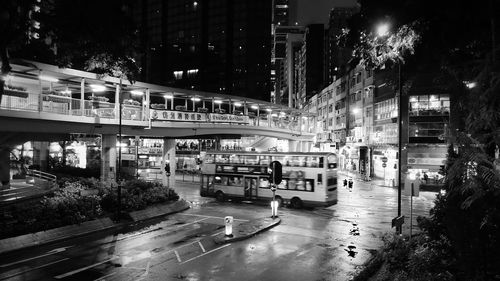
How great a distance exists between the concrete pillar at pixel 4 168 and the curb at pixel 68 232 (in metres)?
6.79

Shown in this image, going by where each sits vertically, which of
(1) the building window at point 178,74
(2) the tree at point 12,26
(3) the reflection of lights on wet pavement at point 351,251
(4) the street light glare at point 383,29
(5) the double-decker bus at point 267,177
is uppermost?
(1) the building window at point 178,74

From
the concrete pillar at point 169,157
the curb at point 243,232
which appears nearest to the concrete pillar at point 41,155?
the concrete pillar at point 169,157

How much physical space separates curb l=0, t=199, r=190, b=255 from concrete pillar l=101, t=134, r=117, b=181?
726 cm

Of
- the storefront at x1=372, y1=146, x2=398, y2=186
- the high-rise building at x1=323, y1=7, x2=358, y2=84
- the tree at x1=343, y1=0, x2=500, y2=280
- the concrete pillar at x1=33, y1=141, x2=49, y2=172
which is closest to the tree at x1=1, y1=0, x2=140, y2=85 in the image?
the tree at x1=343, y1=0, x2=500, y2=280

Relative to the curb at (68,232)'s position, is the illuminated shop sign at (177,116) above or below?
above

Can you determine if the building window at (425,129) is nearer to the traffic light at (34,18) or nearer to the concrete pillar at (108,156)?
the concrete pillar at (108,156)

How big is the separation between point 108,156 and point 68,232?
12.2 meters

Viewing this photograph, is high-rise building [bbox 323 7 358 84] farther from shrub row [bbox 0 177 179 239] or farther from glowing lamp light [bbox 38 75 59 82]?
glowing lamp light [bbox 38 75 59 82]

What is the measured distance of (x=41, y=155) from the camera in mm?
45281

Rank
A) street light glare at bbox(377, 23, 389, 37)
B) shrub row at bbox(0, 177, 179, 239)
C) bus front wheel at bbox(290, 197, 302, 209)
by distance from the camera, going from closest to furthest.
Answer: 1. street light glare at bbox(377, 23, 389, 37)
2. shrub row at bbox(0, 177, 179, 239)
3. bus front wheel at bbox(290, 197, 302, 209)

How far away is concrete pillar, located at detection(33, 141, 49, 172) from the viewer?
43656mm

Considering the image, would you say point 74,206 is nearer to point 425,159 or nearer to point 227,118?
point 227,118

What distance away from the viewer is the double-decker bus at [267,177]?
96.5 ft

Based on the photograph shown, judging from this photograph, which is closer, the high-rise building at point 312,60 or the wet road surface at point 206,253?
the wet road surface at point 206,253
